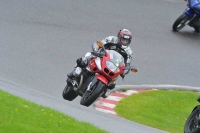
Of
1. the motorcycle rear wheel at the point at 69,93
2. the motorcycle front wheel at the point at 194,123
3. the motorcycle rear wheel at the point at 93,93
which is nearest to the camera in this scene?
the motorcycle front wheel at the point at 194,123

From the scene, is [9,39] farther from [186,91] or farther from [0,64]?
[186,91]

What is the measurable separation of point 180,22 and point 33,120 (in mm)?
12474

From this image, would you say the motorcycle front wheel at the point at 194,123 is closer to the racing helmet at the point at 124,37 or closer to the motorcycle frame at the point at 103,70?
the motorcycle frame at the point at 103,70

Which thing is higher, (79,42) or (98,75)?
(98,75)

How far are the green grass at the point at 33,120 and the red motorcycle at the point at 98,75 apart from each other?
2.06 m

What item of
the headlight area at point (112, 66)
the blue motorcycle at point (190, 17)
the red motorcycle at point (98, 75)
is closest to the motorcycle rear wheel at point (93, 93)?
the red motorcycle at point (98, 75)

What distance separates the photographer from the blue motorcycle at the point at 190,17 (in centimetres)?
1961

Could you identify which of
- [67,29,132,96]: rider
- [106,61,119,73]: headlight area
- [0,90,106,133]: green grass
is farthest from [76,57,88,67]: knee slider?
[0,90,106,133]: green grass

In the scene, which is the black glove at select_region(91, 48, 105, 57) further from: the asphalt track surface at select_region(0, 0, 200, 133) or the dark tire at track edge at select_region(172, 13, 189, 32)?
the dark tire at track edge at select_region(172, 13, 189, 32)

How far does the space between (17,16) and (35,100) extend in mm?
8221

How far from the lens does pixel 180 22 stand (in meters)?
19.8

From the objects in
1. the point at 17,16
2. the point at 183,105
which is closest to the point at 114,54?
the point at 183,105

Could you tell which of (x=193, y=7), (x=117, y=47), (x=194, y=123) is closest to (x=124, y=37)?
(x=117, y=47)

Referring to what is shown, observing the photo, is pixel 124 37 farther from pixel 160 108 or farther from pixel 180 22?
pixel 180 22
